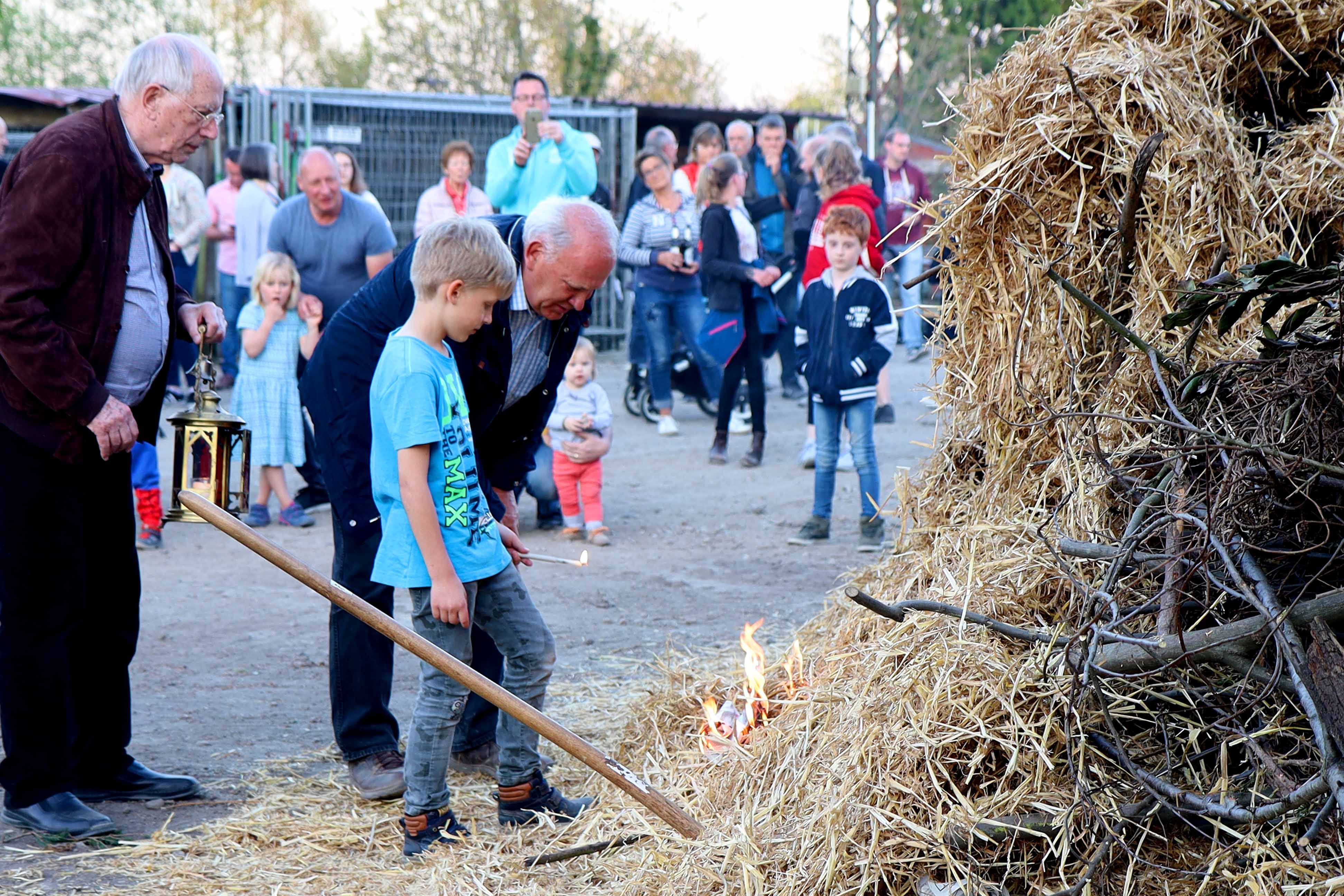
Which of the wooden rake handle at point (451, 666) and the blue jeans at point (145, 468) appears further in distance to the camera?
the blue jeans at point (145, 468)

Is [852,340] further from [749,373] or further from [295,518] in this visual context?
[295,518]

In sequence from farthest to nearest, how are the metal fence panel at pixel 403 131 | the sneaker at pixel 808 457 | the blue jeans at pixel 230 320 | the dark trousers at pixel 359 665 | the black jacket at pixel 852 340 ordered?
the metal fence panel at pixel 403 131, the blue jeans at pixel 230 320, the sneaker at pixel 808 457, the black jacket at pixel 852 340, the dark trousers at pixel 359 665

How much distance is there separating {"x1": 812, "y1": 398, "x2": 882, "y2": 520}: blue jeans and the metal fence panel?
28.4ft

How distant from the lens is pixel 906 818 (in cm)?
282

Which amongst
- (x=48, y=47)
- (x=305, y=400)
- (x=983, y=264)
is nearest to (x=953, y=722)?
(x=983, y=264)

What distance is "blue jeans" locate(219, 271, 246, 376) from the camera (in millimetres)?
12016

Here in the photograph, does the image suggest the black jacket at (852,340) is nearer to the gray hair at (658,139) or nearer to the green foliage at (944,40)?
the gray hair at (658,139)

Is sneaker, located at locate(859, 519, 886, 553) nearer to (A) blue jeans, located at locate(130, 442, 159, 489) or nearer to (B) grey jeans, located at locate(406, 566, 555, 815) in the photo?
(B) grey jeans, located at locate(406, 566, 555, 815)

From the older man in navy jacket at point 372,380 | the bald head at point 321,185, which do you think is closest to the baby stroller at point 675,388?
the bald head at point 321,185

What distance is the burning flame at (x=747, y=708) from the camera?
3730 millimetres

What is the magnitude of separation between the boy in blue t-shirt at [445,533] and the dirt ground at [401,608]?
0.86m

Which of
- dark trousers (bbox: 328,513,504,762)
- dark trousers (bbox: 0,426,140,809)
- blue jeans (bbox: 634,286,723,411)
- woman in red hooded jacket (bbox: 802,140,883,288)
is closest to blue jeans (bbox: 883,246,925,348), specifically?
blue jeans (bbox: 634,286,723,411)

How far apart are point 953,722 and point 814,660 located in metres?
0.93

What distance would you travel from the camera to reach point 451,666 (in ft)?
10.4
